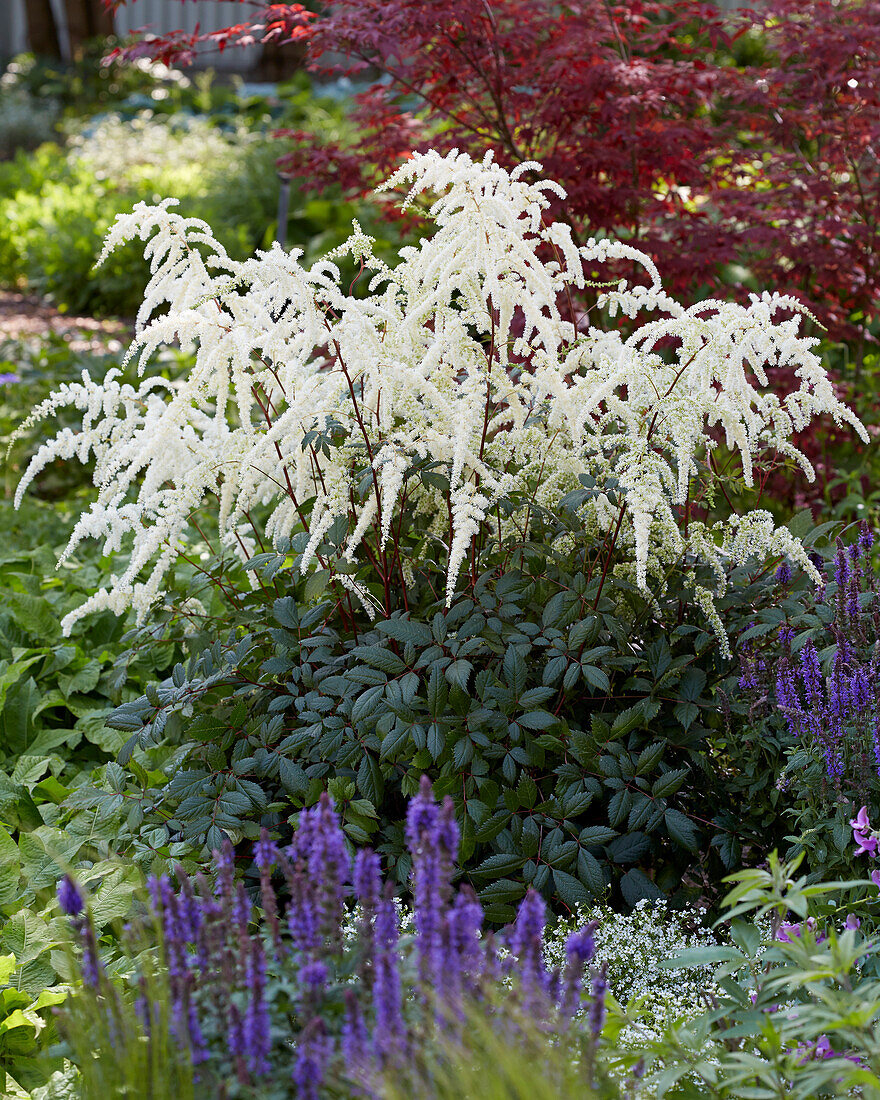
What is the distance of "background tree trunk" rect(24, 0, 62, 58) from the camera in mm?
15438

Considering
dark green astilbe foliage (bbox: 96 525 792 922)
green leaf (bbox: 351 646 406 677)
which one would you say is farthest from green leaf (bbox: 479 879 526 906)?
green leaf (bbox: 351 646 406 677)

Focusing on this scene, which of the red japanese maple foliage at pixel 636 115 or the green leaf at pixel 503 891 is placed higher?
the red japanese maple foliage at pixel 636 115

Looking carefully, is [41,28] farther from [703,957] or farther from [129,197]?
[703,957]

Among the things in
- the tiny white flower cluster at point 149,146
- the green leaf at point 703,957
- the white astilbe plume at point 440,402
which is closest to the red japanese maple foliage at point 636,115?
the white astilbe plume at point 440,402

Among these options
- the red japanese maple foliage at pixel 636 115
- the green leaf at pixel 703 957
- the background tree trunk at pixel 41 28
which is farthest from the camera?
the background tree trunk at pixel 41 28

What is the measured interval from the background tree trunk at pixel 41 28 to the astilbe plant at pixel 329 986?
16603mm

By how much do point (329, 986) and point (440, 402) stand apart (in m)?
1.20

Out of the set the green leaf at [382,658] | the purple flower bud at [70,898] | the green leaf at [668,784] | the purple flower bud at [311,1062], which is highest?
the purple flower bud at [70,898]

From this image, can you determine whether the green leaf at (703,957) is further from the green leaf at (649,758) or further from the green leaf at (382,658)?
the green leaf at (382,658)

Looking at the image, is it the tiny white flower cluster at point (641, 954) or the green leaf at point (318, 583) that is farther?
the green leaf at point (318, 583)

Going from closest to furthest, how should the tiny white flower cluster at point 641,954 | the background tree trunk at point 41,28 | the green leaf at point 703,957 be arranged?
the green leaf at point 703,957
the tiny white flower cluster at point 641,954
the background tree trunk at point 41,28

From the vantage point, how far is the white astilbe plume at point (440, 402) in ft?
7.36

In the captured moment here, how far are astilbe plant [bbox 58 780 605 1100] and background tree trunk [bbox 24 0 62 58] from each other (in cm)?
1660

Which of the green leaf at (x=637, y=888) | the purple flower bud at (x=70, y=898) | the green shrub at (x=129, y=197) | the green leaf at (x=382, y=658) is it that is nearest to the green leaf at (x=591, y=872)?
the green leaf at (x=637, y=888)
